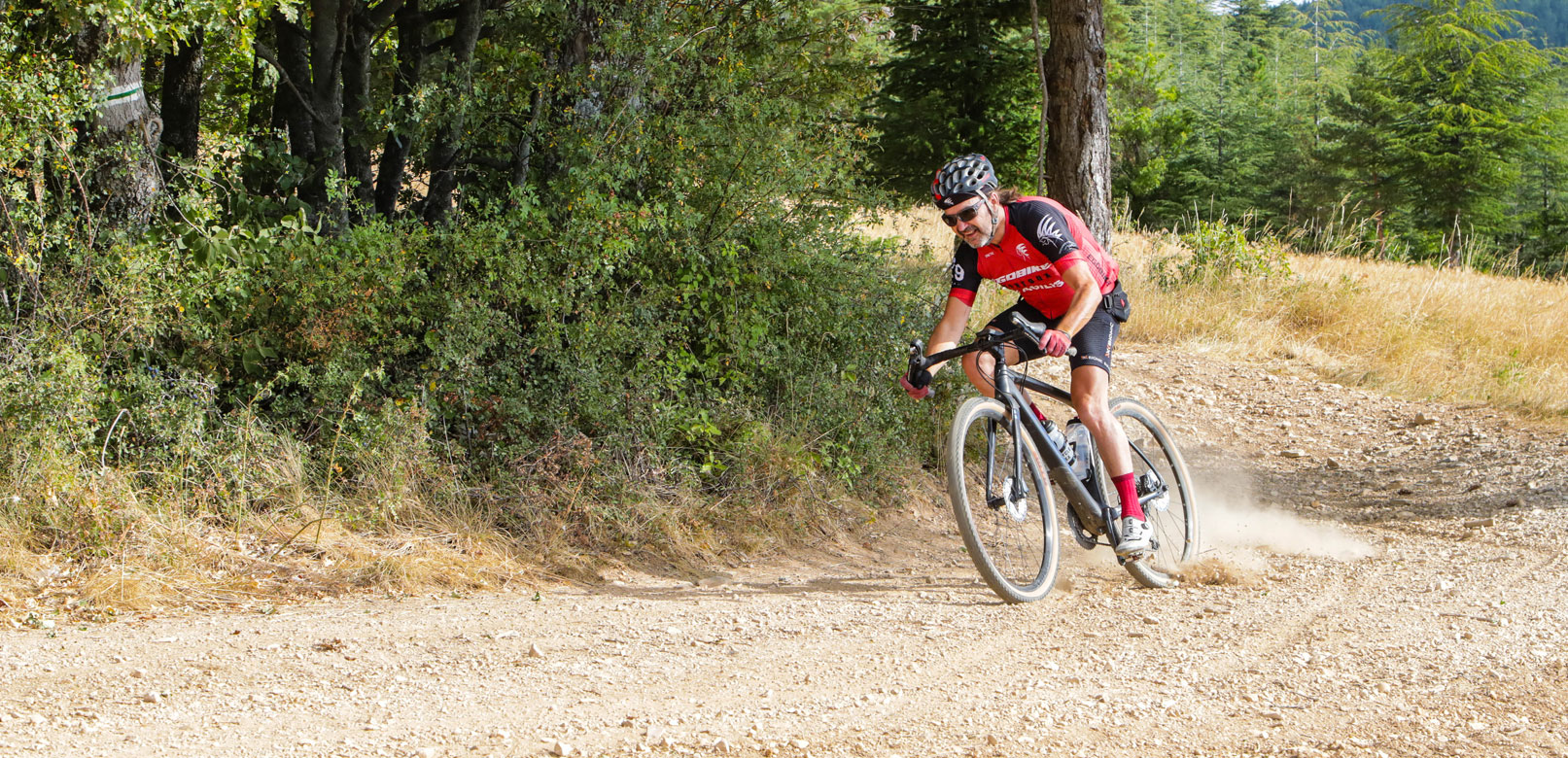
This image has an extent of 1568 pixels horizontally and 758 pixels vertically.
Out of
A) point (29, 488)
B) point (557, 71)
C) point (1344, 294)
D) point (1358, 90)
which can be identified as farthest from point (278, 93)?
point (1358, 90)

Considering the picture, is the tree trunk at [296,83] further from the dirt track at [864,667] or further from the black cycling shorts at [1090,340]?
the black cycling shorts at [1090,340]

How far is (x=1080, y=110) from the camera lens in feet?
41.2

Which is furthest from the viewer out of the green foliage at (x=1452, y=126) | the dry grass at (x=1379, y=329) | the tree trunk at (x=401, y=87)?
the green foliage at (x=1452, y=126)

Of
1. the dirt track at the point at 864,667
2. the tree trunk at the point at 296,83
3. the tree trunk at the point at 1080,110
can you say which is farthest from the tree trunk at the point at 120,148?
the tree trunk at the point at 1080,110

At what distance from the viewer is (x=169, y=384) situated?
600 cm

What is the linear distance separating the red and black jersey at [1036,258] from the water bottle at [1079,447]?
0.62 meters

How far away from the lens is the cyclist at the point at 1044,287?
5020 millimetres

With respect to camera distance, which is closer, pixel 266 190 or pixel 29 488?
pixel 29 488

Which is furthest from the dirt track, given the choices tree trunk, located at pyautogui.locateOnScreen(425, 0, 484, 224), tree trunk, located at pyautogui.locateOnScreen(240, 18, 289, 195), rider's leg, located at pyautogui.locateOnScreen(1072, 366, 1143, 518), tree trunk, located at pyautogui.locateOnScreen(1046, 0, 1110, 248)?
tree trunk, located at pyautogui.locateOnScreen(1046, 0, 1110, 248)

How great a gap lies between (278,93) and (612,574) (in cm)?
551

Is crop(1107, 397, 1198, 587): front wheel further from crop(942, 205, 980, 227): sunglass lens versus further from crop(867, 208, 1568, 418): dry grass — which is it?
crop(867, 208, 1568, 418): dry grass

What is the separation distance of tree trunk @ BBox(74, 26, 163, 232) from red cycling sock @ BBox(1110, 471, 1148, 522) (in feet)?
18.1

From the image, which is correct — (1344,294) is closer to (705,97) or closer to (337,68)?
(705,97)

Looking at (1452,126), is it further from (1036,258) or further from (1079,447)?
(1036,258)
